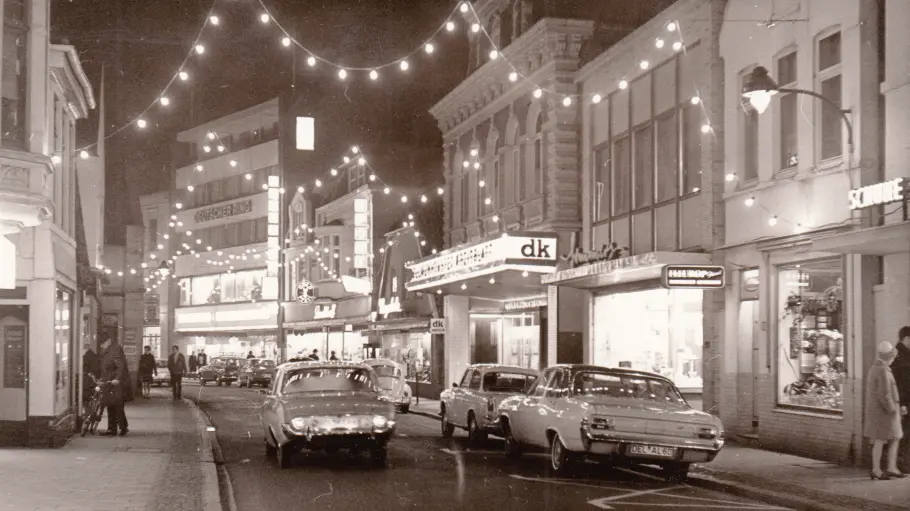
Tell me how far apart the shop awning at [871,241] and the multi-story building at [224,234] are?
5666cm

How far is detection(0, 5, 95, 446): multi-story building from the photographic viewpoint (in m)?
16.5

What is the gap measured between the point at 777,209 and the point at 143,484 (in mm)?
11456

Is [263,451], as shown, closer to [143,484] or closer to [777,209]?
[143,484]

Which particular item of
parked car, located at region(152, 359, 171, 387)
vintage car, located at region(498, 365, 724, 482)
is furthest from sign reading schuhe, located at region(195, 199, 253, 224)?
vintage car, located at region(498, 365, 724, 482)

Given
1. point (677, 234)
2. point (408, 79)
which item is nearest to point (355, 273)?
point (408, 79)

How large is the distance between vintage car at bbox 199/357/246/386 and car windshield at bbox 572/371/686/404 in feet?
141

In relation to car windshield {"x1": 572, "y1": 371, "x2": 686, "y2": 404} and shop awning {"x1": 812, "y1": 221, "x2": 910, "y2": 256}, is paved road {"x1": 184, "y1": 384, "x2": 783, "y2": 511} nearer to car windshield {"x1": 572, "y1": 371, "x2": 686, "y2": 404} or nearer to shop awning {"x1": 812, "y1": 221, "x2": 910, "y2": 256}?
car windshield {"x1": 572, "y1": 371, "x2": 686, "y2": 404}

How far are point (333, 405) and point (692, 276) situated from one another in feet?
24.8

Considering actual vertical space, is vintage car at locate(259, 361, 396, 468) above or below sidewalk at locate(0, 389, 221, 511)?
above

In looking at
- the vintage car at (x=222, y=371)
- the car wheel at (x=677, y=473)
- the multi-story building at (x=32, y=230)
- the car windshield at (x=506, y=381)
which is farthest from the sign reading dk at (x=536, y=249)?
the vintage car at (x=222, y=371)

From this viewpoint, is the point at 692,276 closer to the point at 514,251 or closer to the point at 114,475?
the point at 514,251

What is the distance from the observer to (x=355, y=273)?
53594 millimetres

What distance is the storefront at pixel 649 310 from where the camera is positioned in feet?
70.2

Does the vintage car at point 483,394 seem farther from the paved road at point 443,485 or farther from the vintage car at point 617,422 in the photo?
the vintage car at point 617,422
